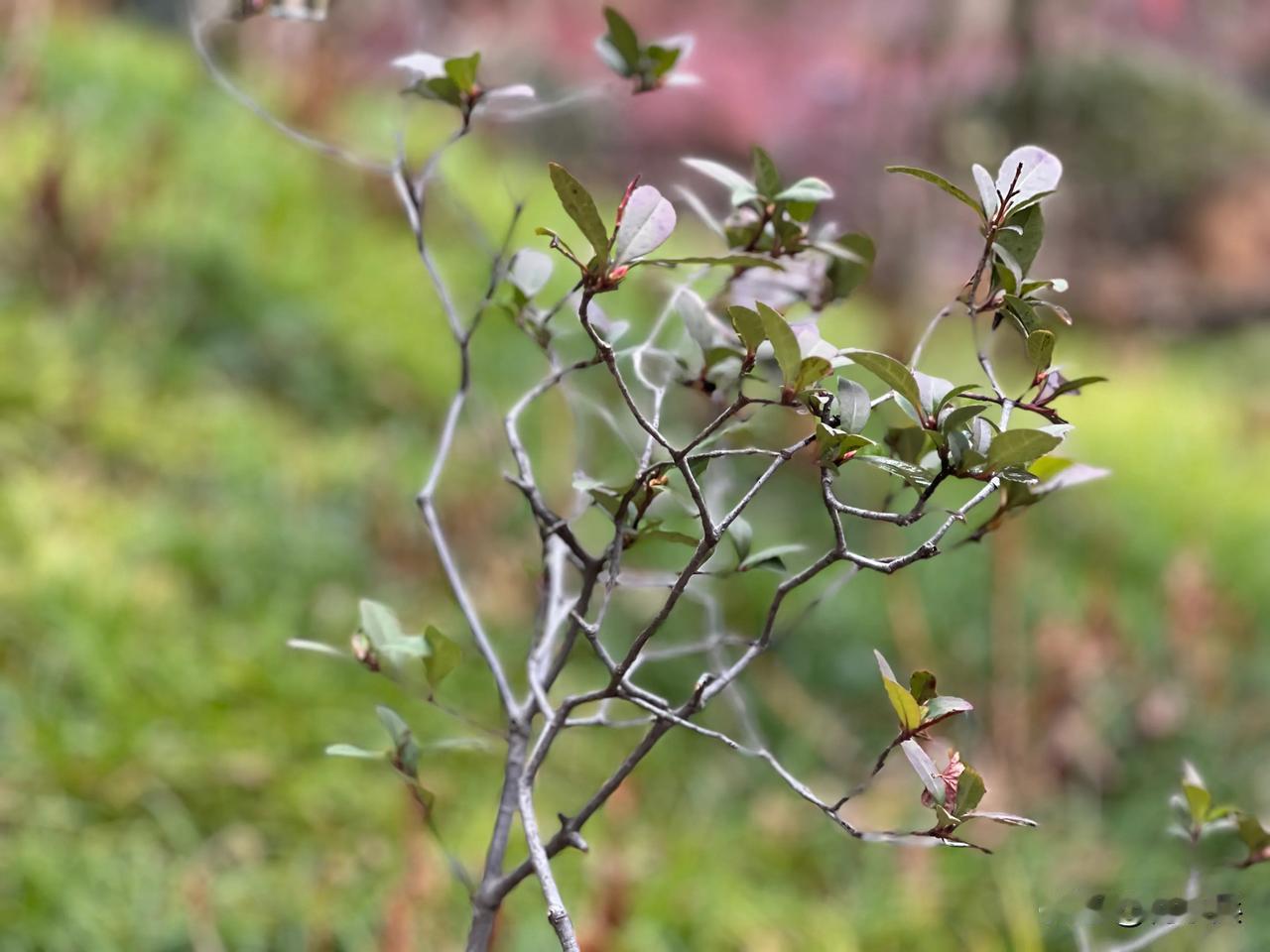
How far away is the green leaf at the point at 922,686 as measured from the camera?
69 cm

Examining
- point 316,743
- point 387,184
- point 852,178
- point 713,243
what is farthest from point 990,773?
point 852,178

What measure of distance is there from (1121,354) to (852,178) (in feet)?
5.51

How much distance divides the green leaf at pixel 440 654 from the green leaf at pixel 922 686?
316 millimetres

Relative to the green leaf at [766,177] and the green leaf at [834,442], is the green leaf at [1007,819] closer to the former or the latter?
the green leaf at [834,442]

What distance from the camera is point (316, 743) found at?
2.00m

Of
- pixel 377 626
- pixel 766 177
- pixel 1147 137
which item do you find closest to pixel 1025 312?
pixel 766 177

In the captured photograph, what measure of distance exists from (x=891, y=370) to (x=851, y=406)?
0.04m

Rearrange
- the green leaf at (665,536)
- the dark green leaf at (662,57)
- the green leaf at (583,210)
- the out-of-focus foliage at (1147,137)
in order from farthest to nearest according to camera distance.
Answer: the out-of-focus foliage at (1147,137), the dark green leaf at (662,57), the green leaf at (665,536), the green leaf at (583,210)

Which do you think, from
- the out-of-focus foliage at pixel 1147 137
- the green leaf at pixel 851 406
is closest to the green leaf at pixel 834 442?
the green leaf at pixel 851 406

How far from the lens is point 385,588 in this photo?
2.46 metres

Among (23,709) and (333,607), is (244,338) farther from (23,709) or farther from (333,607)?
(23,709)

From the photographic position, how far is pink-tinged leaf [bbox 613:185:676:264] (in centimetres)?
65

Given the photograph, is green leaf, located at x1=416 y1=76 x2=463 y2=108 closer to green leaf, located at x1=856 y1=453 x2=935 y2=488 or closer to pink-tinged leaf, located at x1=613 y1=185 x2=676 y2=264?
pink-tinged leaf, located at x1=613 y1=185 x2=676 y2=264

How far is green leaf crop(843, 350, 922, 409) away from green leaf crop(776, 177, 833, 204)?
0.18 m
